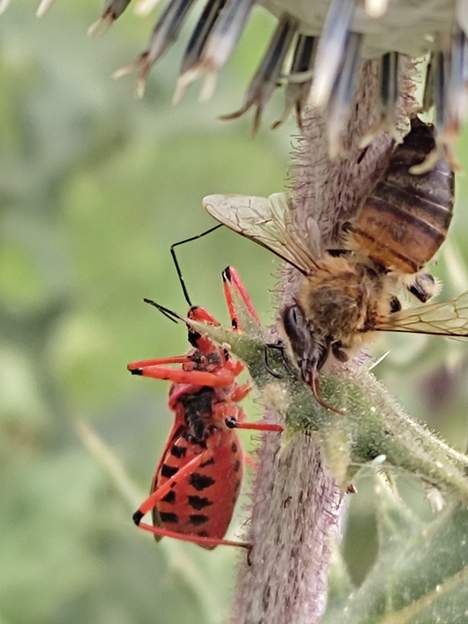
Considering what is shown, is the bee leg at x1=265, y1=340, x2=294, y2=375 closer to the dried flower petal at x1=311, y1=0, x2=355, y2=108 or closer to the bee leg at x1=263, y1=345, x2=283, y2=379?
the bee leg at x1=263, y1=345, x2=283, y2=379

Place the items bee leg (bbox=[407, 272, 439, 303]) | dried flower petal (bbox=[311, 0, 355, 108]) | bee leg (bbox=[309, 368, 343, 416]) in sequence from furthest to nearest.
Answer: bee leg (bbox=[407, 272, 439, 303])
bee leg (bbox=[309, 368, 343, 416])
dried flower petal (bbox=[311, 0, 355, 108])

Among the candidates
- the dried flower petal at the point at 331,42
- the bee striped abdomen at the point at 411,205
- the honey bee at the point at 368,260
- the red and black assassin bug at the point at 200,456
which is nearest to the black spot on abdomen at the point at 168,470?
the red and black assassin bug at the point at 200,456

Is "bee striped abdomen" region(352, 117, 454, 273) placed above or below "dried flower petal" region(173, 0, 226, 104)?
below

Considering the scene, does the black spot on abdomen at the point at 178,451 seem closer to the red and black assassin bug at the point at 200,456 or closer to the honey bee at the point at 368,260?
the red and black assassin bug at the point at 200,456

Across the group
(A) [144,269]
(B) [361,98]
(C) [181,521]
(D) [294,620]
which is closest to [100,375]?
(A) [144,269]

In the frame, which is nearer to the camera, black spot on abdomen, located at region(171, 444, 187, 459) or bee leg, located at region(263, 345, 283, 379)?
bee leg, located at region(263, 345, 283, 379)

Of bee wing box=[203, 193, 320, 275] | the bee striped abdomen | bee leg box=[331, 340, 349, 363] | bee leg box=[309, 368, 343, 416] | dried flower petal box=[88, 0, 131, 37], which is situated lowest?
bee leg box=[309, 368, 343, 416]

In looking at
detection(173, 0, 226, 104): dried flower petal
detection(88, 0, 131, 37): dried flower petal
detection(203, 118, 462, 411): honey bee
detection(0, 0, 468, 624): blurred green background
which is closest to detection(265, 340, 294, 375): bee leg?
detection(203, 118, 462, 411): honey bee

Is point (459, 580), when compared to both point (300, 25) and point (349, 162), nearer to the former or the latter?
point (349, 162)
